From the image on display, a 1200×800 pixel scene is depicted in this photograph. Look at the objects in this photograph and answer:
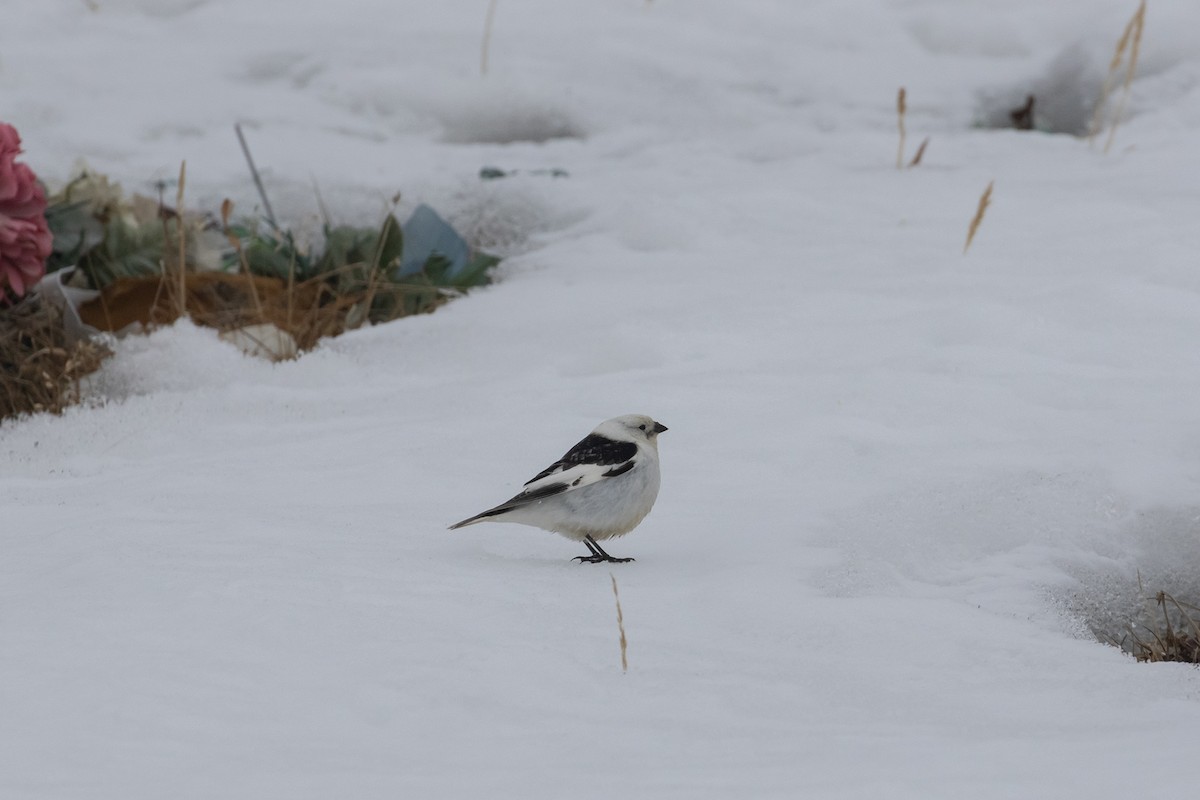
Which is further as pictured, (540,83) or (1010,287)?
(540,83)

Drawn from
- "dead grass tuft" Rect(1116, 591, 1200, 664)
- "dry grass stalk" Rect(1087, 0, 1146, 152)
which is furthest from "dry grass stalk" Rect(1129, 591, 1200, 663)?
"dry grass stalk" Rect(1087, 0, 1146, 152)

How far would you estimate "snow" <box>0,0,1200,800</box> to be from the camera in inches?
75.2

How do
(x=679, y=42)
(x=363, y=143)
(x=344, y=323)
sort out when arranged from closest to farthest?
(x=344, y=323) → (x=363, y=143) → (x=679, y=42)

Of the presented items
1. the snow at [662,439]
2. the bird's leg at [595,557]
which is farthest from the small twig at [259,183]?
the bird's leg at [595,557]

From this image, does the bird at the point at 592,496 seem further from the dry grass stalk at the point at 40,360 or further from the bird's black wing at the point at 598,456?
the dry grass stalk at the point at 40,360

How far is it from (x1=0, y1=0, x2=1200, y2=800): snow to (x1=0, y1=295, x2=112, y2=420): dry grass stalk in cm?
11

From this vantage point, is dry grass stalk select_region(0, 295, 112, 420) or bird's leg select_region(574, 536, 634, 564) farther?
dry grass stalk select_region(0, 295, 112, 420)

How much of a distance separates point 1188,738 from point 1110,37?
5.78 meters

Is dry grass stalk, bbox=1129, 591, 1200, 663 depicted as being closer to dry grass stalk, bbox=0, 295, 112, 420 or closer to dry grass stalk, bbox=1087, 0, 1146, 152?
dry grass stalk, bbox=0, 295, 112, 420

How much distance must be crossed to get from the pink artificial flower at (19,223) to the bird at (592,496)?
1.89 meters

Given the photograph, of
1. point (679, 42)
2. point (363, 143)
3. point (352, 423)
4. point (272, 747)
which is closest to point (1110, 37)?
point (679, 42)

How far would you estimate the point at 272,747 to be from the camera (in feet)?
5.98

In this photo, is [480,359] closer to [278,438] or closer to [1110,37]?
[278,438]

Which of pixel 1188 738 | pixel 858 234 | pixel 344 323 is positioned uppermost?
pixel 1188 738
